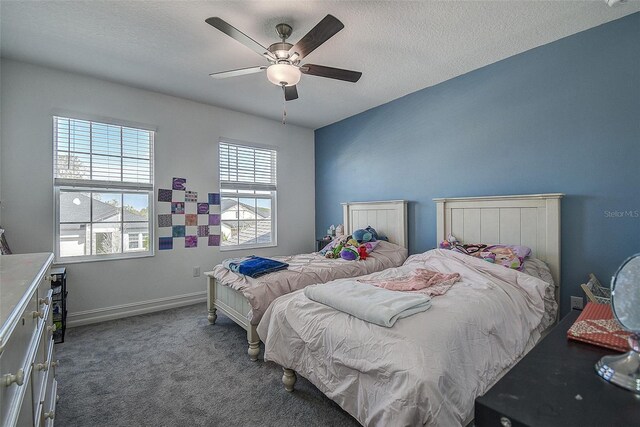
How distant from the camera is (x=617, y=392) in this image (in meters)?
0.65

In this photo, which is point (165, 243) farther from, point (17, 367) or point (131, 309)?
point (17, 367)

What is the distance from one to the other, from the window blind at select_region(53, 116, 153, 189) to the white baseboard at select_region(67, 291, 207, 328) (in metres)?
1.37

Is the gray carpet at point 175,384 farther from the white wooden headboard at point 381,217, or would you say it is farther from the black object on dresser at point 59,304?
the white wooden headboard at point 381,217

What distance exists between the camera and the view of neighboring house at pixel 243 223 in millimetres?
4137

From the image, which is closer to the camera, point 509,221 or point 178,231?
point 509,221

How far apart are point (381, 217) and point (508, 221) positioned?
152 cm

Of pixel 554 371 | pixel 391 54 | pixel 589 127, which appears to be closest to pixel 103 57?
pixel 391 54

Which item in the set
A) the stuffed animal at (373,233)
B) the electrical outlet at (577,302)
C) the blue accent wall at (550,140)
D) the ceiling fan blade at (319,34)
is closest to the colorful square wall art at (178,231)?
the stuffed animal at (373,233)

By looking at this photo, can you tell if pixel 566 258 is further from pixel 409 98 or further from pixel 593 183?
pixel 409 98

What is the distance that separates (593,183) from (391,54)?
2018 mm

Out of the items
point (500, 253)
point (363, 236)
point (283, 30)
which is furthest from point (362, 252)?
point (283, 30)

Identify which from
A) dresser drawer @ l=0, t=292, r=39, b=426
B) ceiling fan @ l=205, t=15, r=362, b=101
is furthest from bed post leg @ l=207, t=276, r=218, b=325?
ceiling fan @ l=205, t=15, r=362, b=101

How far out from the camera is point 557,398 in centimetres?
65

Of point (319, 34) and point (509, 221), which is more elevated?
point (319, 34)
